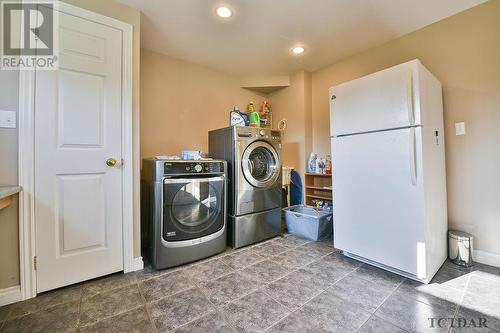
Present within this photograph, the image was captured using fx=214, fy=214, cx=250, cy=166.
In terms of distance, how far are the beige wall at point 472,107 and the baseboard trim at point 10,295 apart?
11.6ft

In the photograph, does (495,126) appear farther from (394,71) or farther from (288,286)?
(288,286)

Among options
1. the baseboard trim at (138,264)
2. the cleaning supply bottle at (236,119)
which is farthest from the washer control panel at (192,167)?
the baseboard trim at (138,264)

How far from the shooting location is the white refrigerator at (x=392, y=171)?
156 centimetres

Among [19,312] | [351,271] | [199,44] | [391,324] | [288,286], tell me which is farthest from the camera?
[199,44]

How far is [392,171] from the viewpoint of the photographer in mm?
1674

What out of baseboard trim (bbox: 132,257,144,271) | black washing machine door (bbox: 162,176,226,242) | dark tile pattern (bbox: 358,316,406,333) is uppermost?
black washing machine door (bbox: 162,176,226,242)

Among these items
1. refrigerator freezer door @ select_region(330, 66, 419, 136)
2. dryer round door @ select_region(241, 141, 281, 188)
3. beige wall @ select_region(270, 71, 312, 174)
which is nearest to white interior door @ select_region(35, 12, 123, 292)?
dryer round door @ select_region(241, 141, 281, 188)

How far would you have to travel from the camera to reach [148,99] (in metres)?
2.61

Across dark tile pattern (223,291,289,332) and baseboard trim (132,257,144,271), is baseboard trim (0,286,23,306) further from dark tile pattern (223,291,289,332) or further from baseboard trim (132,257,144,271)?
dark tile pattern (223,291,289,332)

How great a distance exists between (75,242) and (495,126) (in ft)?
11.7

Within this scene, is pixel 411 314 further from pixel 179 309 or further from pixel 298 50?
pixel 298 50

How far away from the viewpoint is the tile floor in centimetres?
119

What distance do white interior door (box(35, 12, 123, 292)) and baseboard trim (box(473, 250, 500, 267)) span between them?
3.09 metres

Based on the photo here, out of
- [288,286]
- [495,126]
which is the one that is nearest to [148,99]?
Result: [288,286]
